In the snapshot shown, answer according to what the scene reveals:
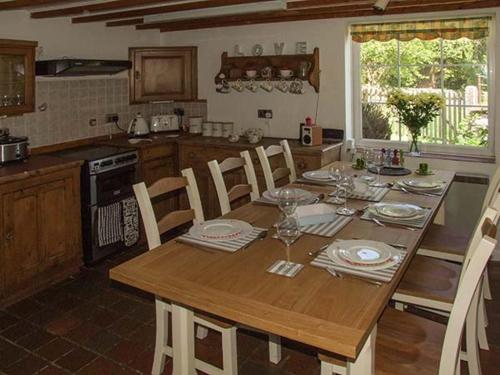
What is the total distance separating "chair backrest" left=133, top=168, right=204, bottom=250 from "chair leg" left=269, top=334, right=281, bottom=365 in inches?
29.1

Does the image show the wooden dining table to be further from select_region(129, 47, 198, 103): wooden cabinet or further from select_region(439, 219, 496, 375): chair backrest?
select_region(129, 47, 198, 103): wooden cabinet

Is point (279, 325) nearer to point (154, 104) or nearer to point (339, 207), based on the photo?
point (339, 207)

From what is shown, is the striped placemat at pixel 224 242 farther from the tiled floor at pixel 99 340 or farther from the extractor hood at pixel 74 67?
the extractor hood at pixel 74 67

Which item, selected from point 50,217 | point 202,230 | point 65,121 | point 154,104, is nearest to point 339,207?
point 202,230

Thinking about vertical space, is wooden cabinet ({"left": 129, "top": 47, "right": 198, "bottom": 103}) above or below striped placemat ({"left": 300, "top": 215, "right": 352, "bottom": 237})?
above

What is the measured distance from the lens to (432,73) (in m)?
4.04

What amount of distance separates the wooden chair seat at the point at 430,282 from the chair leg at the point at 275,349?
2.22ft

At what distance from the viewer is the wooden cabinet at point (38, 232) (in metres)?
3.04

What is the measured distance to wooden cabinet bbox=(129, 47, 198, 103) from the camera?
14.6 ft

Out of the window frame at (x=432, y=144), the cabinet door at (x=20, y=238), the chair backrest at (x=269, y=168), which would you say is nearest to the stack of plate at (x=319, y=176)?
the chair backrest at (x=269, y=168)

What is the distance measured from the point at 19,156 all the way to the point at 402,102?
2.78m

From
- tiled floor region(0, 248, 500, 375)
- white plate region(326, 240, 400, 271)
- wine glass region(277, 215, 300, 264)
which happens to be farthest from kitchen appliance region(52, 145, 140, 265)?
white plate region(326, 240, 400, 271)

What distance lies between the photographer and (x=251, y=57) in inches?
179

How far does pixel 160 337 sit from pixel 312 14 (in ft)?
9.58
